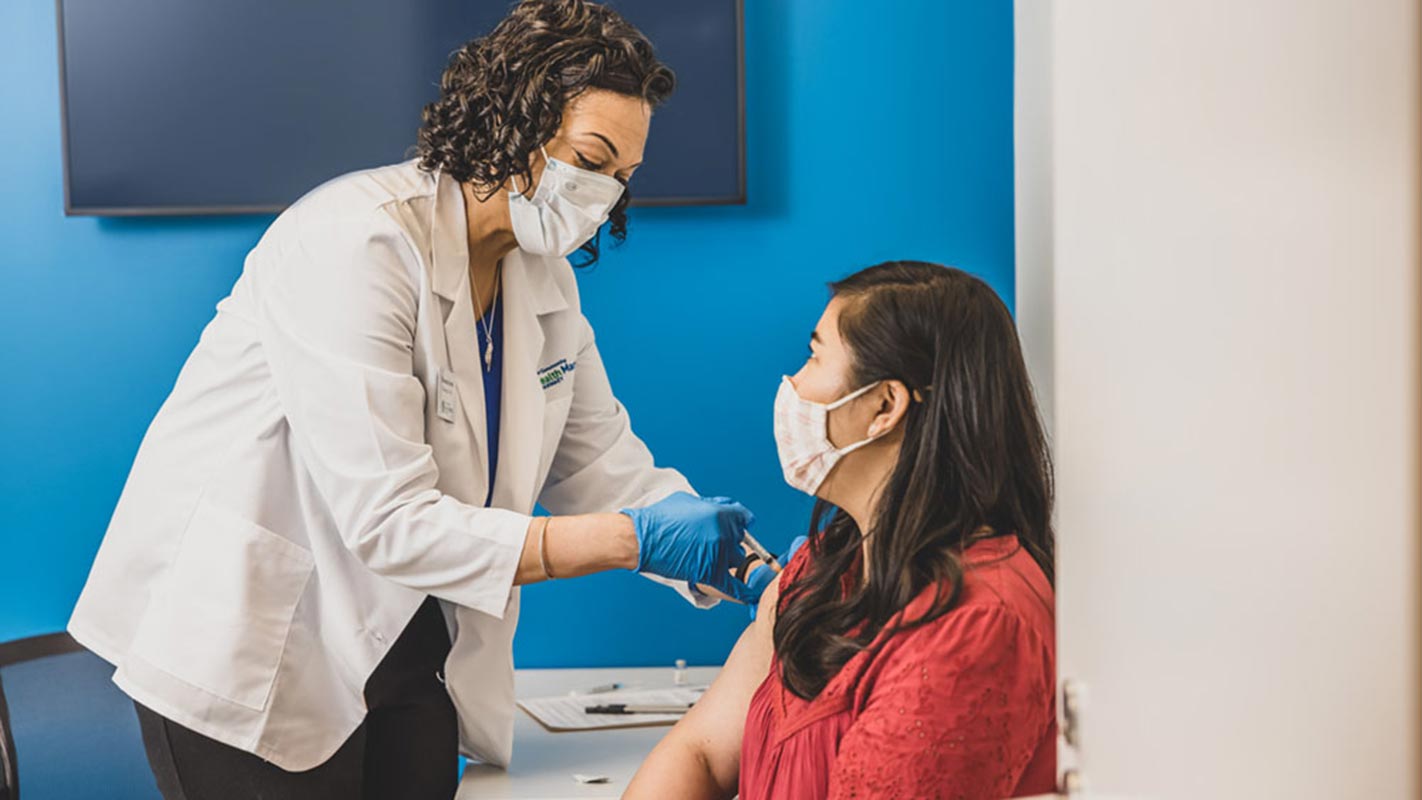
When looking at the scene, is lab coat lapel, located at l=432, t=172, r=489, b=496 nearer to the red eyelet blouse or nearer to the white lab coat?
the white lab coat

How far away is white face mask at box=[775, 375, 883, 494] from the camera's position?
135 centimetres

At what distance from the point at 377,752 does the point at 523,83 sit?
0.90m

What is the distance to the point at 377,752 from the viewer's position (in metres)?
1.68

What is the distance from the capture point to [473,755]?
5.58 feet

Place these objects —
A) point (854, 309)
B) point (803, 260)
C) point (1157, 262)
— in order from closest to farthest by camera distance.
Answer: point (1157, 262)
point (854, 309)
point (803, 260)

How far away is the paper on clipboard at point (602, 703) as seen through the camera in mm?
1881

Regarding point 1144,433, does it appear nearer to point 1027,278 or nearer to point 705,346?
point 1027,278

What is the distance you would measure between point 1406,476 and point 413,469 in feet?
3.95

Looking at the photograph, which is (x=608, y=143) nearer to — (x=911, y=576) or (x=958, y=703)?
(x=911, y=576)

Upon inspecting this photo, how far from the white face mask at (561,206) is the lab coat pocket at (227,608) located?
501 millimetres

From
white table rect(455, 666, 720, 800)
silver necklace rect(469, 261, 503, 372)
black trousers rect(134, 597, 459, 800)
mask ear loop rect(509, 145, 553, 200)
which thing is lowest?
white table rect(455, 666, 720, 800)

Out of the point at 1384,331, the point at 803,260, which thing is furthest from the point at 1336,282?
the point at 803,260

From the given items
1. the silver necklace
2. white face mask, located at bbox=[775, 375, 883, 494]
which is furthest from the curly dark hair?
white face mask, located at bbox=[775, 375, 883, 494]

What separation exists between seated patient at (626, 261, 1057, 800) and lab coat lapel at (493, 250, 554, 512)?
0.44 m
